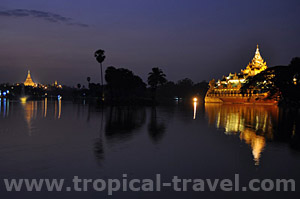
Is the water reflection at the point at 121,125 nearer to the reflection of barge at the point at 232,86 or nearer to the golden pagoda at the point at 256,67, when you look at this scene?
the reflection of barge at the point at 232,86

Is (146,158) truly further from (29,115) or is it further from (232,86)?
(232,86)

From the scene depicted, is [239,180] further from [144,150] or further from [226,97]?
[226,97]

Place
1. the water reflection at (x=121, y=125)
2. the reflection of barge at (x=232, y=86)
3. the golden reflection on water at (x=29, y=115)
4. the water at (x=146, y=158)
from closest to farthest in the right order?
the water at (x=146, y=158), the water reflection at (x=121, y=125), the golden reflection on water at (x=29, y=115), the reflection of barge at (x=232, y=86)

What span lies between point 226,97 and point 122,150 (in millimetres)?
103238

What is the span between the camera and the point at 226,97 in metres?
114

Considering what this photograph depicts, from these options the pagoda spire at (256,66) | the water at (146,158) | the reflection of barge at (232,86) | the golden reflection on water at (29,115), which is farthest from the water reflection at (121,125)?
the pagoda spire at (256,66)

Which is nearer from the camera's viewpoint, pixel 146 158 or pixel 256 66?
pixel 146 158

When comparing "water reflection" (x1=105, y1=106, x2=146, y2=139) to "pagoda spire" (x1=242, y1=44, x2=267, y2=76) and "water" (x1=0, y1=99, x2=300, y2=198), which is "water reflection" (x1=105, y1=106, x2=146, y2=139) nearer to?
"water" (x1=0, y1=99, x2=300, y2=198)

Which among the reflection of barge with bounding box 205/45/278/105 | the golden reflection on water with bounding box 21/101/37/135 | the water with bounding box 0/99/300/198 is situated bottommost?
Result: the golden reflection on water with bounding box 21/101/37/135

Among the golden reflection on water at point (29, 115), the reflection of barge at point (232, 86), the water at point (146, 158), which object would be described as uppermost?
the reflection of barge at point (232, 86)

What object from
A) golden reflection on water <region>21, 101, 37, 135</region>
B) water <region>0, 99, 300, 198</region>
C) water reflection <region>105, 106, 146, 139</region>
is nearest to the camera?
water <region>0, 99, 300, 198</region>

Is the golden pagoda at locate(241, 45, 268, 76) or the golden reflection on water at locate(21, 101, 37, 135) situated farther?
the golden pagoda at locate(241, 45, 268, 76)

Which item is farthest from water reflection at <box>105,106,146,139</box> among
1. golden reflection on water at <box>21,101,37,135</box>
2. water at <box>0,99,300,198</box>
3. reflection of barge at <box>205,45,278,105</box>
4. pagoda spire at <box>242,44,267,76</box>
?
pagoda spire at <box>242,44,267,76</box>

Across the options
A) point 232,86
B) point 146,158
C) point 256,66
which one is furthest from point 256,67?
point 146,158
